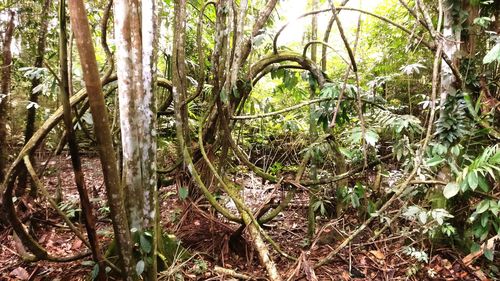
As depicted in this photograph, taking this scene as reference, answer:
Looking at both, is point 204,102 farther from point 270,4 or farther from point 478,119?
point 478,119

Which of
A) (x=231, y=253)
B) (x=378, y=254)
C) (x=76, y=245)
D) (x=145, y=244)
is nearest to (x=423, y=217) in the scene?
(x=378, y=254)

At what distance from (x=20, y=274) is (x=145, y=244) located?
1.26 metres

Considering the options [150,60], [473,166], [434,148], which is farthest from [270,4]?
[473,166]

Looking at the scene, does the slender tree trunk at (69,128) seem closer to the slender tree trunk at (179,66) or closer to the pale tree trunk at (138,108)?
the pale tree trunk at (138,108)

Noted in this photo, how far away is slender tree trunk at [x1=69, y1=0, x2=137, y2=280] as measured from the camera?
1.50m

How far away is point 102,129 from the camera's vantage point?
166 cm

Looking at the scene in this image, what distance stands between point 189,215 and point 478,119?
255 centimetres

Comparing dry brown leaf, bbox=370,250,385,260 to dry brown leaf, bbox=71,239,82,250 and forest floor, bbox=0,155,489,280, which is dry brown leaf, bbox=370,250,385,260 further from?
dry brown leaf, bbox=71,239,82,250

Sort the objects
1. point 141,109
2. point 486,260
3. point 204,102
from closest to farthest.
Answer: point 141,109
point 486,260
point 204,102

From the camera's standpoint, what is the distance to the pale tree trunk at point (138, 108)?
6.52 feet

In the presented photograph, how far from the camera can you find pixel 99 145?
1.68m

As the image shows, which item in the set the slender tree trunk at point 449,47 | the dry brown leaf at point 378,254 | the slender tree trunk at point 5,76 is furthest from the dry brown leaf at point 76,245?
the slender tree trunk at point 449,47

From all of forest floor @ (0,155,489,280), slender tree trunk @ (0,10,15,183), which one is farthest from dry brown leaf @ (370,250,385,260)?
slender tree trunk @ (0,10,15,183)

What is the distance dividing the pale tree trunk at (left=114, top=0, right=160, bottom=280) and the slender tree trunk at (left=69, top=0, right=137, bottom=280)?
226 millimetres
